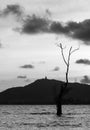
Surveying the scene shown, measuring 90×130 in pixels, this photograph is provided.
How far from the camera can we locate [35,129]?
73750 mm

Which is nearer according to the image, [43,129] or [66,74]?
[43,129]

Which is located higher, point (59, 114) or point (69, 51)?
point (69, 51)

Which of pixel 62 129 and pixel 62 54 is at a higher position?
pixel 62 54

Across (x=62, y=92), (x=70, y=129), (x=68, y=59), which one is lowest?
(x=70, y=129)

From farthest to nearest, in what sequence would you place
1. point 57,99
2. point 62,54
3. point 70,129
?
1. point 57,99
2. point 62,54
3. point 70,129

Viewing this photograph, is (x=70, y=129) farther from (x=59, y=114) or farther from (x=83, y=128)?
(x=59, y=114)

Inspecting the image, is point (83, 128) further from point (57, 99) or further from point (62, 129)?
point (57, 99)

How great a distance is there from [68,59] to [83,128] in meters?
29.0

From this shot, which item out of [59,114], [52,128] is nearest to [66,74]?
[59,114]

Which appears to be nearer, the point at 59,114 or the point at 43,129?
the point at 43,129

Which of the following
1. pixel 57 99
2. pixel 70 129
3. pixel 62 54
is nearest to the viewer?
pixel 70 129

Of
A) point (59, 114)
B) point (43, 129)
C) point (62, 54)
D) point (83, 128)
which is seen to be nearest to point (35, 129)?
point (43, 129)

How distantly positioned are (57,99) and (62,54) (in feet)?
41.9

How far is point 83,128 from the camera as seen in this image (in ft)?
244
